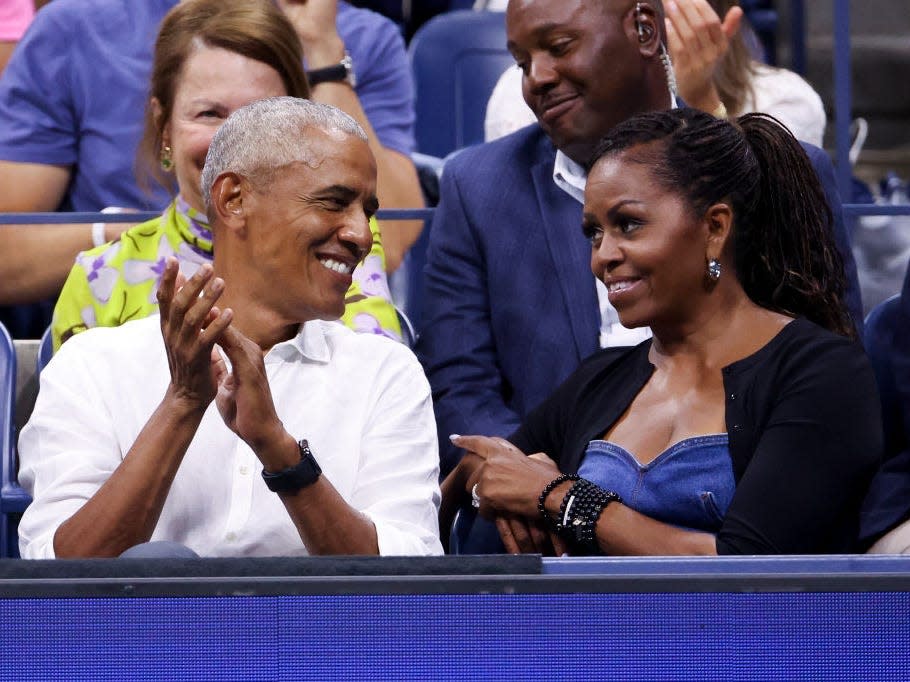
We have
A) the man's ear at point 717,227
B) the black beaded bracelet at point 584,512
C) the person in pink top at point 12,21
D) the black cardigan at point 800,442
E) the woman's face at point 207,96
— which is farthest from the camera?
the person in pink top at point 12,21

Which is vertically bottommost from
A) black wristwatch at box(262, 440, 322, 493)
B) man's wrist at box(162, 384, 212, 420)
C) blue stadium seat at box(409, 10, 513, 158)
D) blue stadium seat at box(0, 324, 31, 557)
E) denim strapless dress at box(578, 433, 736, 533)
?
blue stadium seat at box(409, 10, 513, 158)

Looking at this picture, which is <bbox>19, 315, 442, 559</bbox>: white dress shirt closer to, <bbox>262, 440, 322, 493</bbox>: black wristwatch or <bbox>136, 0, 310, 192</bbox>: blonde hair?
<bbox>262, 440, 322, 493</bbox>: black wristwatch

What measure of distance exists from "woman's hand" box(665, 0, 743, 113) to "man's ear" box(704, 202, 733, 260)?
94 centimetres

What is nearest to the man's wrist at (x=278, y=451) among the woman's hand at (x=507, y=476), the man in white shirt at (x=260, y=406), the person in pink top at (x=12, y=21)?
the man in white shirt at (x=260, y=406)

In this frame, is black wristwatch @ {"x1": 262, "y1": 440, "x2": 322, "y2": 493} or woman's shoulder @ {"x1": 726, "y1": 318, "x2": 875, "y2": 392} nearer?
black wristwatch @ {"x1": 262, "y1": 440, "x2": 322, "y2": 493}

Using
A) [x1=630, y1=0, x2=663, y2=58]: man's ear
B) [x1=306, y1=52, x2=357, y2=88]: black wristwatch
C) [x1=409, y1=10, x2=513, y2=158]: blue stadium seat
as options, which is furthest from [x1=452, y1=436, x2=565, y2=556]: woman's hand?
[x1=409, y1=10, x2=513, y2=158]: blue stadium seat

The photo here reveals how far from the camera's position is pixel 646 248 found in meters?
2.13

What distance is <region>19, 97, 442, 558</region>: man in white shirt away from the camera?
6.04 feet

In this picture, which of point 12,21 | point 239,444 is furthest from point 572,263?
point 12,21

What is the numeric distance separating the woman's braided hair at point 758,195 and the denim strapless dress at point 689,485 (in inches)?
10.8

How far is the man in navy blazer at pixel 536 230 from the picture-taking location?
2568mm

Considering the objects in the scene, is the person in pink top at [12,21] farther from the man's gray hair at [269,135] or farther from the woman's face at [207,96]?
the man's gray hair at [269,135]

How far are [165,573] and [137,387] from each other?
2.45 ft

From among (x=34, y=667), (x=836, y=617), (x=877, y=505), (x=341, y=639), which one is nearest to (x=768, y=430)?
(x=877, y=505)
